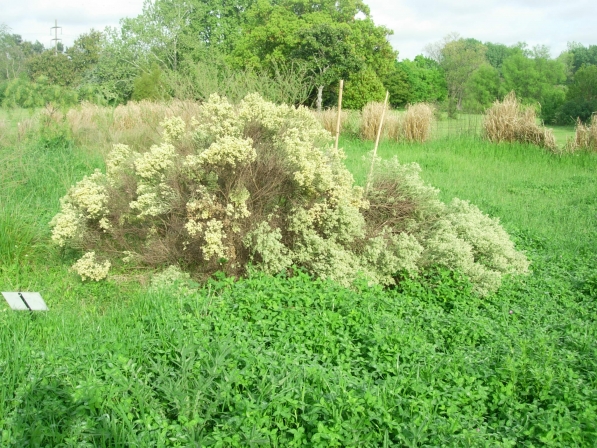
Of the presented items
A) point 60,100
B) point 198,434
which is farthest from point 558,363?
point 60,100

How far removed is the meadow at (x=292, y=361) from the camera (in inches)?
112

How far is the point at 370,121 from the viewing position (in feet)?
54.4

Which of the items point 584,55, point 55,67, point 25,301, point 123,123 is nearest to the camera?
point 25,301

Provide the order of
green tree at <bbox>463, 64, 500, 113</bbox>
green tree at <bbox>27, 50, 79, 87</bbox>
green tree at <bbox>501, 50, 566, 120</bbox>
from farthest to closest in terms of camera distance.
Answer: green tree at <bbox>27, 50, 79, 87</bbox> → green tree at <bbox>463, 64, 500, 113</bbox> → green tree at <bbox>501, 50, 566, 120</bbox>

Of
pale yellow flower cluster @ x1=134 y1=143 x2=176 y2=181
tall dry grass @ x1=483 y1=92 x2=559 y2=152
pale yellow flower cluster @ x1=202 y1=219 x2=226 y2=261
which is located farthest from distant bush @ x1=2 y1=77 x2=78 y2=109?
tall dry grass @ x1=483 y1=92 x2=559 y2=152

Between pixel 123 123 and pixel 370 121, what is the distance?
7.50 metres

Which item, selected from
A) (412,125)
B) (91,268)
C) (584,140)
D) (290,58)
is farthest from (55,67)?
(91,268)

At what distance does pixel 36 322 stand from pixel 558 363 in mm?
3790

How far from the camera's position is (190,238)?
17.8 ft

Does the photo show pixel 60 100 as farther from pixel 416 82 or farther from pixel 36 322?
pixel 416 82

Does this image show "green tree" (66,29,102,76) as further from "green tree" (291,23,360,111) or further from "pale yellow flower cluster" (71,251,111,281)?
"pale yellow flower cluster" (71,251,111,281)

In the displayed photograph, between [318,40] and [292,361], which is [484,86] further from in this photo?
[292,361]

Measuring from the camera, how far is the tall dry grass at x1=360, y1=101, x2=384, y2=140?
1642 cm

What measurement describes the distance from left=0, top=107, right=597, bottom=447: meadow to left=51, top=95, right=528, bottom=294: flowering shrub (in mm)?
296
